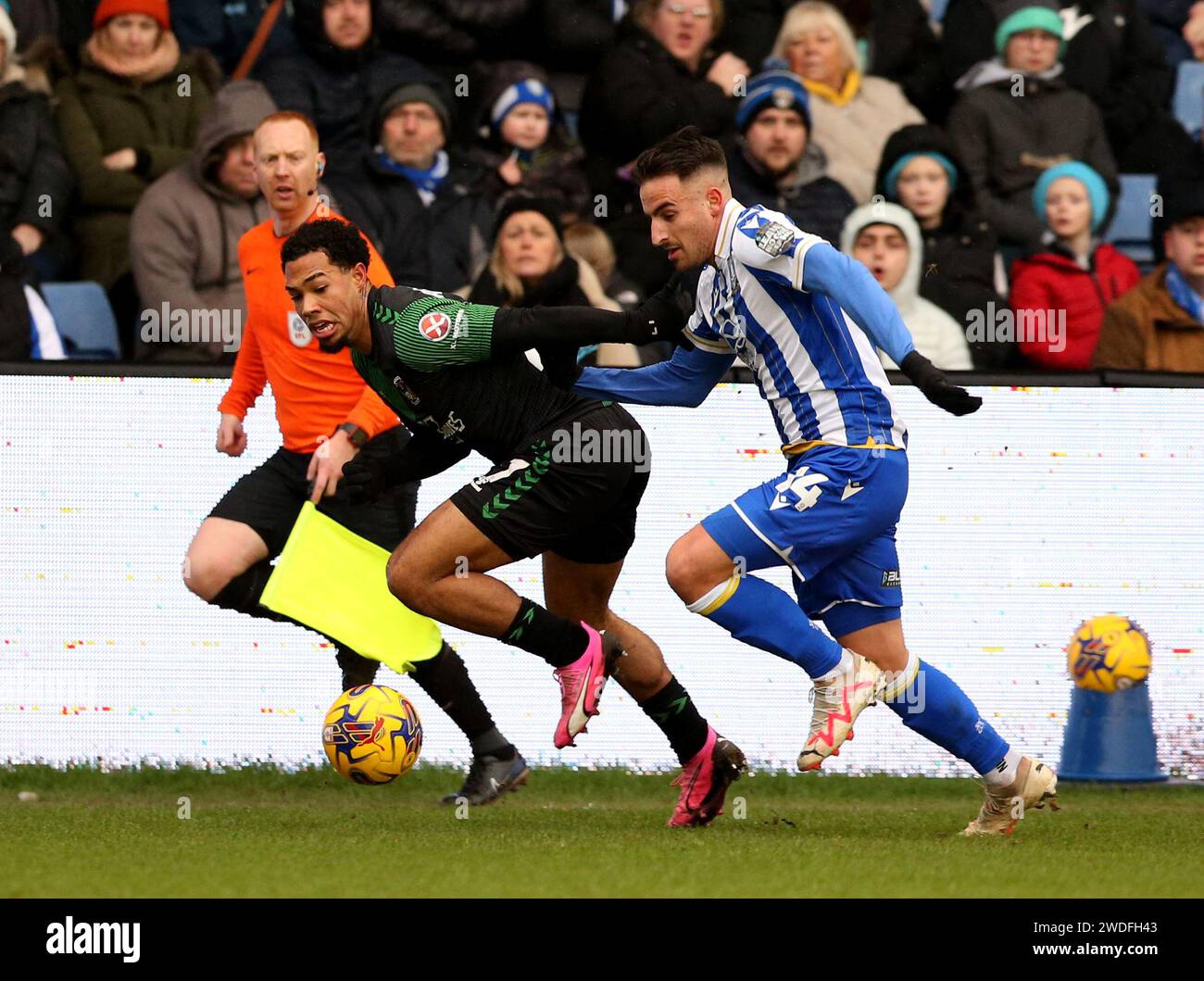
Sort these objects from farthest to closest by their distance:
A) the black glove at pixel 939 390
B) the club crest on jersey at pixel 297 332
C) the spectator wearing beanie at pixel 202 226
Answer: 1. the spectator wearing beanie at pixel 202 226
2. the club crest on jersey at pixel 297 332
3. the black glove at pixel 939 390

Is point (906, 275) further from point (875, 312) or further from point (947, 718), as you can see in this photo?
point (875, 312)

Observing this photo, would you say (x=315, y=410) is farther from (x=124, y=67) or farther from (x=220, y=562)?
(x=124, y=67)

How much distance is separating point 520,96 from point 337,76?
93 cm

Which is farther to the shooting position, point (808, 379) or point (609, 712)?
point (609, 712)

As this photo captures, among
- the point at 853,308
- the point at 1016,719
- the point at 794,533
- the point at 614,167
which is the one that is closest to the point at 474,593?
the point at 794,533

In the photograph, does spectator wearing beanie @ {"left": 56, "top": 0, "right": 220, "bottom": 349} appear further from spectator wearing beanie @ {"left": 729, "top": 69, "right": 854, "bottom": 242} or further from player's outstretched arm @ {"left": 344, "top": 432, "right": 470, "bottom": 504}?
player's outstretched arm @ {"left": 344, "top": 432, "right": 470, "bottom": 504}

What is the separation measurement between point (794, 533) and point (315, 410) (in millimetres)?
2121

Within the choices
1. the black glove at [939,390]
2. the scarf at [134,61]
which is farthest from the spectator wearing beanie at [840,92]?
the black glove at [939,390]

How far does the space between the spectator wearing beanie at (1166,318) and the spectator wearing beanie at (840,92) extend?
147 cm

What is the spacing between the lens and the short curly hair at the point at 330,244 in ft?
19.1

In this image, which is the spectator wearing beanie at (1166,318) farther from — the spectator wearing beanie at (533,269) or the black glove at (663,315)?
the black glove at (663,315)

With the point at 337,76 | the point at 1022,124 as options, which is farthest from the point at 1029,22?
the point at 337,76
